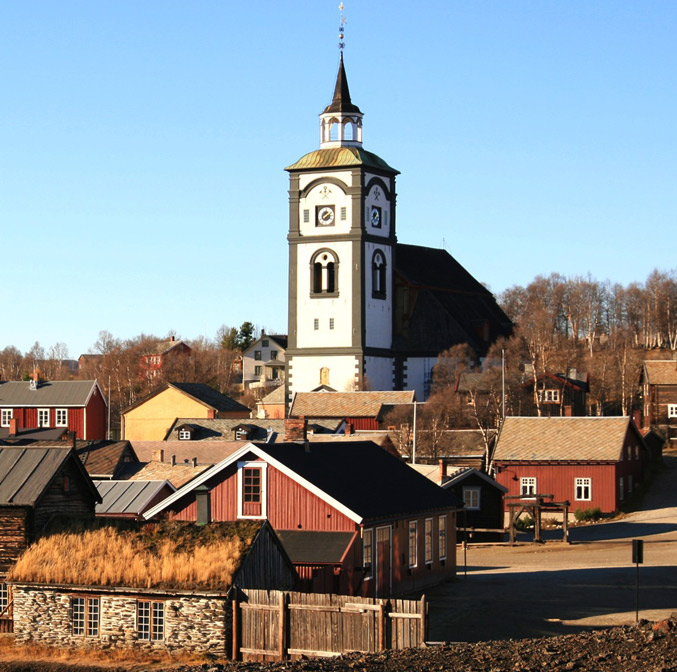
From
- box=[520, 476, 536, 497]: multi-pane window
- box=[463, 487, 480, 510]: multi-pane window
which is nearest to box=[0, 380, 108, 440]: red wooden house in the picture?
box=[520, 476, 536, 497]: multi-pane window

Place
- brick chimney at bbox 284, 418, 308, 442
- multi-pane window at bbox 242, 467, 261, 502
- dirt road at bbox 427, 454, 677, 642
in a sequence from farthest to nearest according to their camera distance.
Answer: brick chimney at bbox 284, 418, 308, 442 → multi-pane window at bbox 242, 467, 261, 502 → dirt road at bbox 427, 454, 677, 642

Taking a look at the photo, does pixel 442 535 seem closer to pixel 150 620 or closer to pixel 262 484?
pixel 262 484

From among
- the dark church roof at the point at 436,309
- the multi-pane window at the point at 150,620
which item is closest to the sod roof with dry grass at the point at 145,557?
the multi-pane window at the point at 150,620

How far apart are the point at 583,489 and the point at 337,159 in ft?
136

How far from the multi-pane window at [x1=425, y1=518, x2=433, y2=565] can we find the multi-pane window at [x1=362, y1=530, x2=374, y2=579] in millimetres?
4209

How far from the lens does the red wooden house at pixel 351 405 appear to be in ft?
278

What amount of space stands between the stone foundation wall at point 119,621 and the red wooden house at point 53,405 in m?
57.5

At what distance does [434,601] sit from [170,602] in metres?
9.14

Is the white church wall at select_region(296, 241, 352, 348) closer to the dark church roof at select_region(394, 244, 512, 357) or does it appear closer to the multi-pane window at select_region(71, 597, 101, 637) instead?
the dark church roof at select_region(394, 244, 512, 357)

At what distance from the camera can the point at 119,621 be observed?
103ft

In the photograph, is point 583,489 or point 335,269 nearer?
point 583,489

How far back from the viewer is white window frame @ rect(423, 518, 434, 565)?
133 feet

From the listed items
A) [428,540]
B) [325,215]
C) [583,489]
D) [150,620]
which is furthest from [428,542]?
[325,215]

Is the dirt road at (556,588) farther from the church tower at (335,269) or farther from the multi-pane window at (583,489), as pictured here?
the church tower at (335,269)
